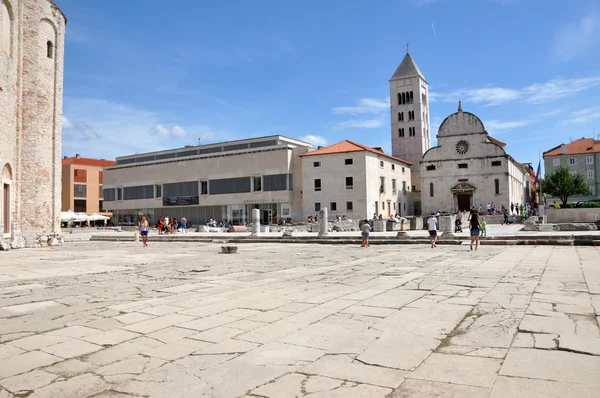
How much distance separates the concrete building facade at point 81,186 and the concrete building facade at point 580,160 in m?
74.1

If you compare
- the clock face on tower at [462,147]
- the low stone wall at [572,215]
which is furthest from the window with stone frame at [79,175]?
the low stone wall at [572,215]

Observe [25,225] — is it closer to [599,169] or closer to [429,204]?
[429,204]

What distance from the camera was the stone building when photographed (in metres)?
20.5

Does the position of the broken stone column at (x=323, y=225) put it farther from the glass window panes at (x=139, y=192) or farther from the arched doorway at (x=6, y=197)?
the glass window panes at (x=139, y=192)

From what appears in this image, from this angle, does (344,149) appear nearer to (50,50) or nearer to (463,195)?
(463,195)

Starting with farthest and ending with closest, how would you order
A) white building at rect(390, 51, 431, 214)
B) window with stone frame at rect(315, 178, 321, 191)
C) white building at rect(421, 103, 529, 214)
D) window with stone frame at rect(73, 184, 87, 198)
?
window with stone frame at rect(73, 184, 87, 198) < white building at rect(390, 51, 431, 214) < window with stone frame at rect(315, 178, 321, 191) < white building at rect(421, 103, 529, 214)

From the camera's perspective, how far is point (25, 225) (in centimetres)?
2167

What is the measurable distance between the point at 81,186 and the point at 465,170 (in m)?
61.6

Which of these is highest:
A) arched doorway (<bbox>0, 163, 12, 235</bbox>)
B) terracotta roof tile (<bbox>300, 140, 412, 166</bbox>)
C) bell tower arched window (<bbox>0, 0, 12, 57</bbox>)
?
bell tower arched window (<bbox>0, 0, 12, 57</bbox>)

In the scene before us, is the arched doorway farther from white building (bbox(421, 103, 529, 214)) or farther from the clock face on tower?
the clock face on tower

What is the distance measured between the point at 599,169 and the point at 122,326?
78.2m

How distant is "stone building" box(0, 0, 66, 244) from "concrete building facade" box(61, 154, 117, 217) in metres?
55.9

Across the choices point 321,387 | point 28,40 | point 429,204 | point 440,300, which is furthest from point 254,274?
point 429,204

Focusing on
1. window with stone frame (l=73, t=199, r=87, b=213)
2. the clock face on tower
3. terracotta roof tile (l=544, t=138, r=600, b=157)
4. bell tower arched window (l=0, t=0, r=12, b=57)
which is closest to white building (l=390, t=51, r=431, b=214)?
the clock face on tower
